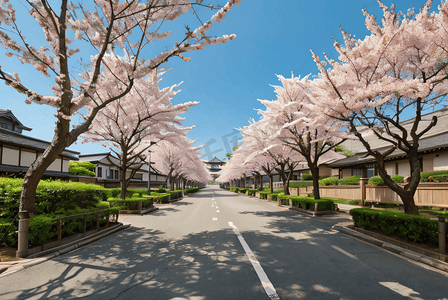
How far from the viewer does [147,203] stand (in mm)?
17031

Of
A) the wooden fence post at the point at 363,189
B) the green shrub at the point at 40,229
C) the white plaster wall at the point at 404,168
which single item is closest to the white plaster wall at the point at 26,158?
the green shrub at the point at 40,229

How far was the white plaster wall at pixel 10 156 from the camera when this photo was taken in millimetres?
19819

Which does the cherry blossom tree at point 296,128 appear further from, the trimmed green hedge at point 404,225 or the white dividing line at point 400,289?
the white dividing line at point 400,289

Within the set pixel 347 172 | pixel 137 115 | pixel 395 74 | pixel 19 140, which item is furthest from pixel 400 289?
pixel 19 140

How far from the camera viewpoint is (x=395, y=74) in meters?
8.57

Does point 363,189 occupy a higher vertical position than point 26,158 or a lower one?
lower

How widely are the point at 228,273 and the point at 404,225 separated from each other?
5683 millimetres

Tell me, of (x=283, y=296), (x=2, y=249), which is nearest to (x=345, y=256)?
(x=283, y=296)

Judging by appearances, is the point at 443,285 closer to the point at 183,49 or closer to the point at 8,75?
the point at 183,49

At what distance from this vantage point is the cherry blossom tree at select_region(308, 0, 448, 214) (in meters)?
7.39

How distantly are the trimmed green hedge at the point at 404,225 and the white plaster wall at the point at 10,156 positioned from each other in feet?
88.8

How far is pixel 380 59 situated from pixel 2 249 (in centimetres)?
1336

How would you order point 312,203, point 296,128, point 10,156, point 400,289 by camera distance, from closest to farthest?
point 400,289 < point 312,203 < point 296,128 < point 10,156

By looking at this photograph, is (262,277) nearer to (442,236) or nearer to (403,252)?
(403,252)
